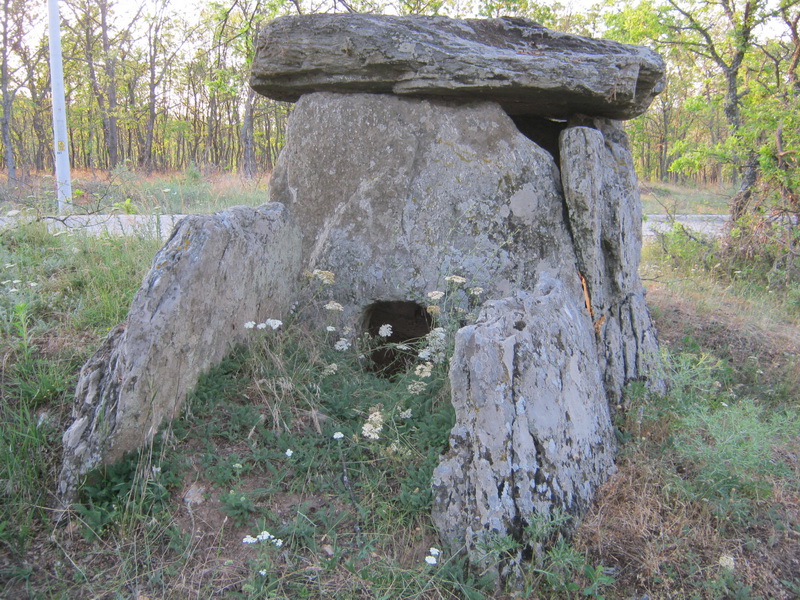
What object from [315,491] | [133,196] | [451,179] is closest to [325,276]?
[451,179]

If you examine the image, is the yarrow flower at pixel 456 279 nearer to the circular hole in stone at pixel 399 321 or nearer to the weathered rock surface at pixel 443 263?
the weathered rock surface at pixel 443 263

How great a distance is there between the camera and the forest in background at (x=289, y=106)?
26.0ft

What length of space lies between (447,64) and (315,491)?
10.1ft

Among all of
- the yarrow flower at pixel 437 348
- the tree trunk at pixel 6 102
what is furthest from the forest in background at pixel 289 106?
the yarrow flower at pixel 437 348

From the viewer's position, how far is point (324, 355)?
4.07 metres

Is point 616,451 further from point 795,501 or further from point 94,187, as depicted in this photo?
point 94,187

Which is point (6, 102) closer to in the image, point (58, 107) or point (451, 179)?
point (58, 107)

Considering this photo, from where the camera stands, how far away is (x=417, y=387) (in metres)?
3.63

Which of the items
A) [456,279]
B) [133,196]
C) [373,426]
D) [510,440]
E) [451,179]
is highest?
[451,179]

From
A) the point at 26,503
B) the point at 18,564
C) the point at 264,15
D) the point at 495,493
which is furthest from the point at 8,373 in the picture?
the point at 264,15

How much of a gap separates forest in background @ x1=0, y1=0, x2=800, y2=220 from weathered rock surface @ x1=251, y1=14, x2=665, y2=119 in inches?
73.1

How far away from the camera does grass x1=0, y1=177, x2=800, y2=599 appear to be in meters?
2.57

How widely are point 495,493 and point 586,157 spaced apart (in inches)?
104

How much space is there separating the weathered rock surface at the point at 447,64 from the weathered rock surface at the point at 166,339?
147cm
